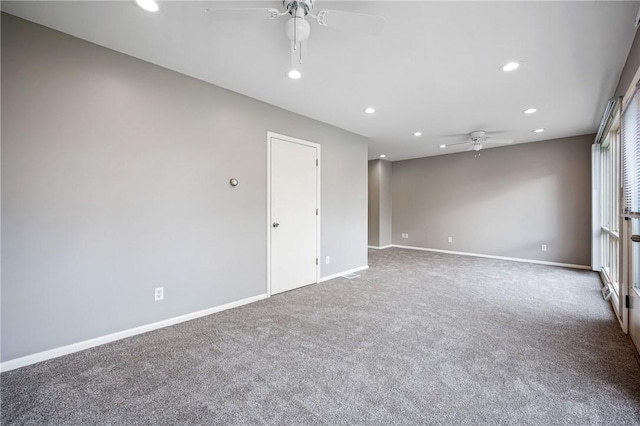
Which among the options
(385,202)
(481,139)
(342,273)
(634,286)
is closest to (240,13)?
(634,286)

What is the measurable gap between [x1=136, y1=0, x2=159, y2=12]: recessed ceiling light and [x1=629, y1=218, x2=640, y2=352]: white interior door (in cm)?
398

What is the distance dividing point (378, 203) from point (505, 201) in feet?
9.42

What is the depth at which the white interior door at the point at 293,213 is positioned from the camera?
361 cm

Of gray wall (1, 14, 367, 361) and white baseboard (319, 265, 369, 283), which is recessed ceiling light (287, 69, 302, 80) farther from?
white baseboard (319, 265, 369, 283)

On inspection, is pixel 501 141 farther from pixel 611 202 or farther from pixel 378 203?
pixel 378 203

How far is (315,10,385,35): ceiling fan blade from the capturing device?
1.55 meters

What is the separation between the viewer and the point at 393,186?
7.82 m

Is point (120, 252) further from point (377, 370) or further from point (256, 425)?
point (377, 370)

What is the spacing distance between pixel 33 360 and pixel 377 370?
2547 mm

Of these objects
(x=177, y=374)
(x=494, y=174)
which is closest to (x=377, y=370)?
(x=177, y=374)

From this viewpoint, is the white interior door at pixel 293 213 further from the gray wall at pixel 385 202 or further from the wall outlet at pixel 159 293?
the gray wall at pixel 385 202


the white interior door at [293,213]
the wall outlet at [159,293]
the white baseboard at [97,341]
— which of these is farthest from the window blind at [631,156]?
the wall outlet at [159,293]

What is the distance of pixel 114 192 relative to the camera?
2.37m

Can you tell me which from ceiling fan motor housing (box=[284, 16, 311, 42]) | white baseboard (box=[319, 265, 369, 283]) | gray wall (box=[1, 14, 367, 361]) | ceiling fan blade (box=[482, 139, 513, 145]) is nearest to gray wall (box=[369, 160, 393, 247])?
white baseboard (box=[319, 265, 369, 283])
